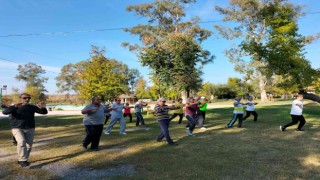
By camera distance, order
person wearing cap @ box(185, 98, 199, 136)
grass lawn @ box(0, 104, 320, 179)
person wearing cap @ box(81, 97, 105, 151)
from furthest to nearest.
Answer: person wearing cap @ box(185, 98, 199, 136), person wearing cap @ box(81, 97, 105, 151), grass lawn @ box(0, 104, 320, 179)

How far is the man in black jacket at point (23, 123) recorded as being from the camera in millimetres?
6551

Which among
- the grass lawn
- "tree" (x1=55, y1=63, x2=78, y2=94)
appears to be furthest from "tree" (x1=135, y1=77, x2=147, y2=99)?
the grass lawn

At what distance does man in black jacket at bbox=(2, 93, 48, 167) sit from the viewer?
21.5 ft

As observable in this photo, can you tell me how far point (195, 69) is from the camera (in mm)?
23484

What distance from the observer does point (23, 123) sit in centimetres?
667

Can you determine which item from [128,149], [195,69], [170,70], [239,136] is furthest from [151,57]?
[128,149]

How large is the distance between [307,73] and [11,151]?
15.0m

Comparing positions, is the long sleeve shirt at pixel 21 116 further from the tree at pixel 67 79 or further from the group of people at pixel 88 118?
the tree at pixel 67 79

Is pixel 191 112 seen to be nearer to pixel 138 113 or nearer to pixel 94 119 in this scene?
pixel 94 119

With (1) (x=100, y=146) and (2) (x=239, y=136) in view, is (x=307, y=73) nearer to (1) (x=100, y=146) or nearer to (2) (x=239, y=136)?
(2) (x=239, y=136)

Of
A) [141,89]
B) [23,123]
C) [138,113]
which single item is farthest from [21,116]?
[141,89]

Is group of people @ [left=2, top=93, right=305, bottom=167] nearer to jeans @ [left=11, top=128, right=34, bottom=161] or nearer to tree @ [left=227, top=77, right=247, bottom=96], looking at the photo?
jeans @ [left=11, top=128, right=34, bottom=161]

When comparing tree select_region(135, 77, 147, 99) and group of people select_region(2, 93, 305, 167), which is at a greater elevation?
tree select_region(135, 77, 147, 99)

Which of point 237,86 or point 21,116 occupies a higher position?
point 237,86
